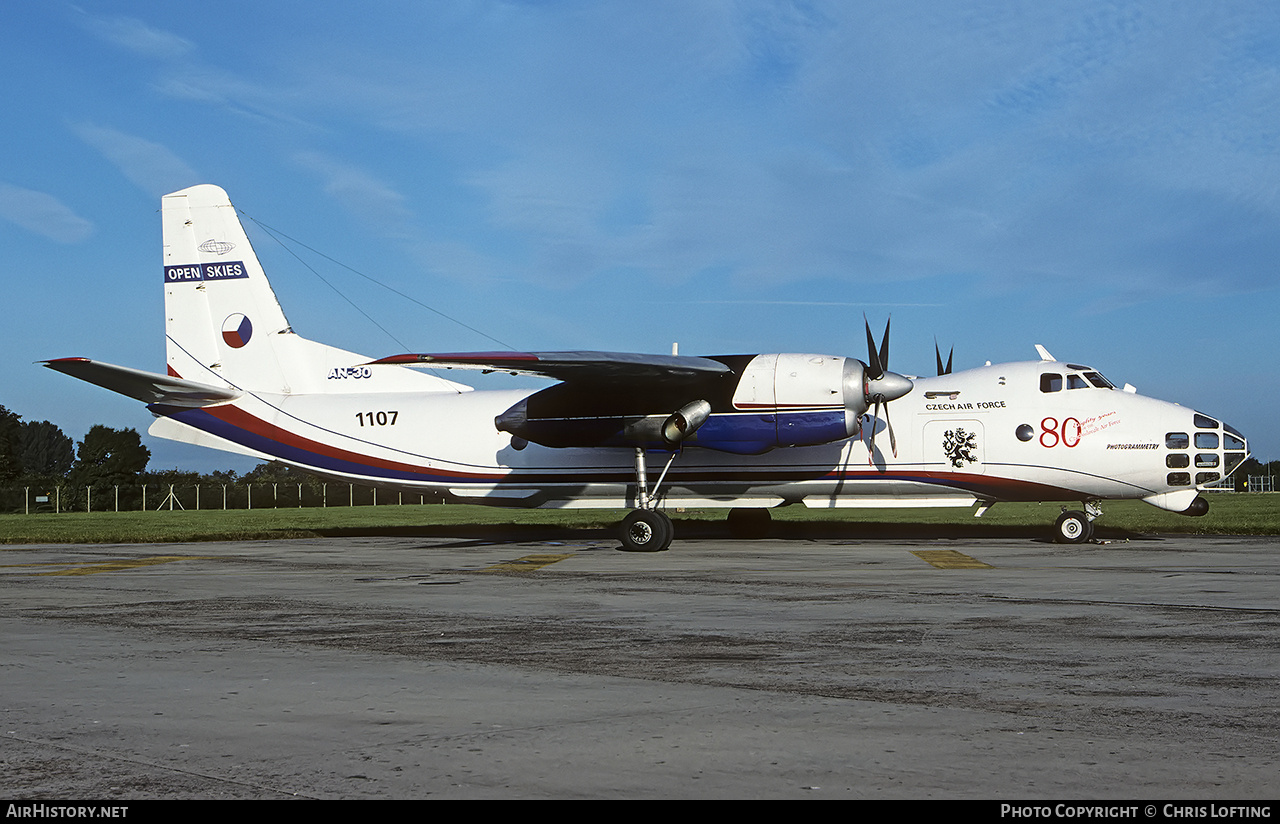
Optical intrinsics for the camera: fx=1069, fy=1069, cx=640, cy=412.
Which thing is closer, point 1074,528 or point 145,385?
point 1074,528

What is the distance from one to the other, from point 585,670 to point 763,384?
16011 millimetres

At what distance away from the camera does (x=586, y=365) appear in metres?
22.5

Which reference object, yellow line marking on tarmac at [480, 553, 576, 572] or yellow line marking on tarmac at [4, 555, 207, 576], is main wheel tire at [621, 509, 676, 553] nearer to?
yellow line marking on tarmac at [480, 553, 576, 572]

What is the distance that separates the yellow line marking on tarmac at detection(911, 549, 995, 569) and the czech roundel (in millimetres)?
19144

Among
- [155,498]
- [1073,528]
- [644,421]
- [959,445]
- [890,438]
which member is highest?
[644,421]

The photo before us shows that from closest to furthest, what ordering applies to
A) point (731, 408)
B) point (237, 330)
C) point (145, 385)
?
point (731, 408) < point (145, 385) < point (237, 330)

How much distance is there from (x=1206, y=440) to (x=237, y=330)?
2479cm

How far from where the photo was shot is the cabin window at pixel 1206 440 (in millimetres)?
23844

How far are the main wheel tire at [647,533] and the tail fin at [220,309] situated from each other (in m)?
10.6

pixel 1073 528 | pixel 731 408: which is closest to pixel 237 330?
pixel 731 408

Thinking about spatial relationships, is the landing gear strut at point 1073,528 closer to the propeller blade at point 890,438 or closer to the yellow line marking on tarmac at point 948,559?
the yellow line marking on tarmac at point 948,559

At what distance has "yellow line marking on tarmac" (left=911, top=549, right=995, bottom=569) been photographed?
707 inches

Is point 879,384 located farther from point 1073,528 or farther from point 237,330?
point 237,330

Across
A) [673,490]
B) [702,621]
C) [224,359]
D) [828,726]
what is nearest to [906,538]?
[673,490]
